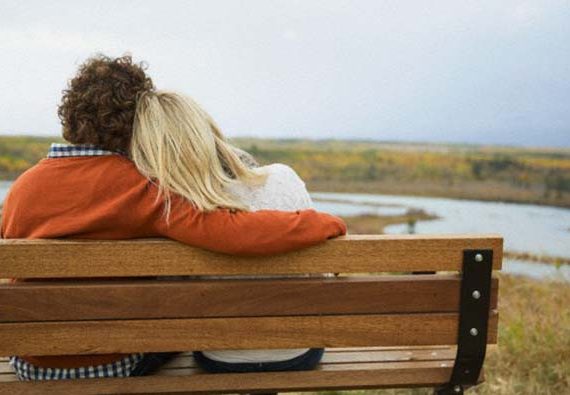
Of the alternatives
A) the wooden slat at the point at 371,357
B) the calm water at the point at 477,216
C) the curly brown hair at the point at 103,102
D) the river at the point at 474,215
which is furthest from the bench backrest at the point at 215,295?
the river at the point at 474,215

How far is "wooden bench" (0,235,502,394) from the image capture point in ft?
8.62

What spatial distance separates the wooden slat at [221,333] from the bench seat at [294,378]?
173 mm

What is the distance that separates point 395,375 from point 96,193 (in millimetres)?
1232

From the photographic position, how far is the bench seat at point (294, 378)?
285 centimetres

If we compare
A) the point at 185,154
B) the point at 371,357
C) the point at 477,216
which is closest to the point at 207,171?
the point at 185,154

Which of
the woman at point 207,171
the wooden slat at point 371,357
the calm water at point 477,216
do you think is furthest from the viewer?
the calm water at point 477,216

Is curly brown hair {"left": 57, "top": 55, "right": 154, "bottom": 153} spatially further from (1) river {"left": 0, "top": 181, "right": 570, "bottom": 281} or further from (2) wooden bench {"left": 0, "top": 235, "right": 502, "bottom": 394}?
(1) river {"left": 0, "top": 181, "right": 570, "bottom": 281}

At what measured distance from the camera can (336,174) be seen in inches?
1567

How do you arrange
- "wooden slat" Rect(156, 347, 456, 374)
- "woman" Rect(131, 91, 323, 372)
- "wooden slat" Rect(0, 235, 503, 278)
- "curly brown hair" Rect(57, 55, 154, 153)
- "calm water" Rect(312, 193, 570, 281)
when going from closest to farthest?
"wooden slat" Rect(0, 235, 503, 278) → "woman" Rect(131, 91, 323, 372) → "curly brown hair" Rect(57, 55, 154, 153) → "wooden slat" Rect(156, 347, 456, 374) → "calm water" Rect(312, 193, 570, 281)

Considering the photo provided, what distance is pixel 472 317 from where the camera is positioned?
9.30 ft

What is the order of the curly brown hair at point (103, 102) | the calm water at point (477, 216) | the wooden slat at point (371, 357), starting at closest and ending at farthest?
the curly brown hair at point (103, 102) → the wooden slat at point (371, 357) → the calm water at point (477, 216)

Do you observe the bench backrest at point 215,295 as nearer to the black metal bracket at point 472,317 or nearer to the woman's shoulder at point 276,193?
the black metal bracket at point 472,317

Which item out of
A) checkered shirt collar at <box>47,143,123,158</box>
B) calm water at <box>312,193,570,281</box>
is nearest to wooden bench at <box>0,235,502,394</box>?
checkered shirt collar at <box>47,143,123,158</box>

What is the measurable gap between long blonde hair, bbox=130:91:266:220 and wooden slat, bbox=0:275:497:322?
268 millimetres
